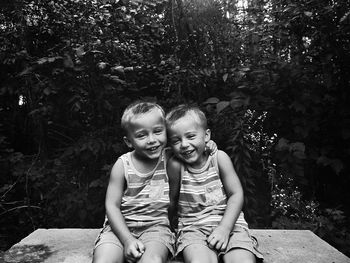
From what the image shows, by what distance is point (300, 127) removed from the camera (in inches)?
129

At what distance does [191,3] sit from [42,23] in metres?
1.48

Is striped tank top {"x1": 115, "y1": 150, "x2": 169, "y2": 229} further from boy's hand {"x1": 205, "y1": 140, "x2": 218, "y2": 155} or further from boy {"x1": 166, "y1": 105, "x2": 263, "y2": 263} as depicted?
boy's hand {"x1": 205, "y1": 140, "x2": 218, "y2": 155}

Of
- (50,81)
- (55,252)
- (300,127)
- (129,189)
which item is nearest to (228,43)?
(300,127)

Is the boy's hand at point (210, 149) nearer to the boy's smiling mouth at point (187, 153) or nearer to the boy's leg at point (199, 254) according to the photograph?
the boy's smiling mouth at point (187, 153)

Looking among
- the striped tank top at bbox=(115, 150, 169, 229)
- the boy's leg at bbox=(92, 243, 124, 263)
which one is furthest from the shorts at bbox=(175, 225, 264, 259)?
the boy's leg at bbox=(92, 243, 124, 263)

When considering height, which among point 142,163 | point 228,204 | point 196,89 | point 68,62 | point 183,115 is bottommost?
point 228,204

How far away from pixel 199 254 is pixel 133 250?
1.05ft

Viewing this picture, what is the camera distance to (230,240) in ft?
6.40

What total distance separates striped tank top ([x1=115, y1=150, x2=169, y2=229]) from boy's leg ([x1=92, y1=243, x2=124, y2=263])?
0.65 ft

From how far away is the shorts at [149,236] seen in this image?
194 centimetres

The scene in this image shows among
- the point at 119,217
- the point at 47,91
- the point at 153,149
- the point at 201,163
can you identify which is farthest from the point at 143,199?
the point at 47,91

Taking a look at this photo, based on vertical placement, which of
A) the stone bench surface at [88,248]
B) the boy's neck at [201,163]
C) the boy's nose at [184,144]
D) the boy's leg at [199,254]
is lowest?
the stone bench surface at [88,248]

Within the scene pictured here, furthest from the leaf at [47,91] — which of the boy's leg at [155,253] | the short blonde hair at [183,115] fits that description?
the boy's leg at [155,253]

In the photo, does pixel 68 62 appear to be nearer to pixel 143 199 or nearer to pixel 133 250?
pixel 143 199
